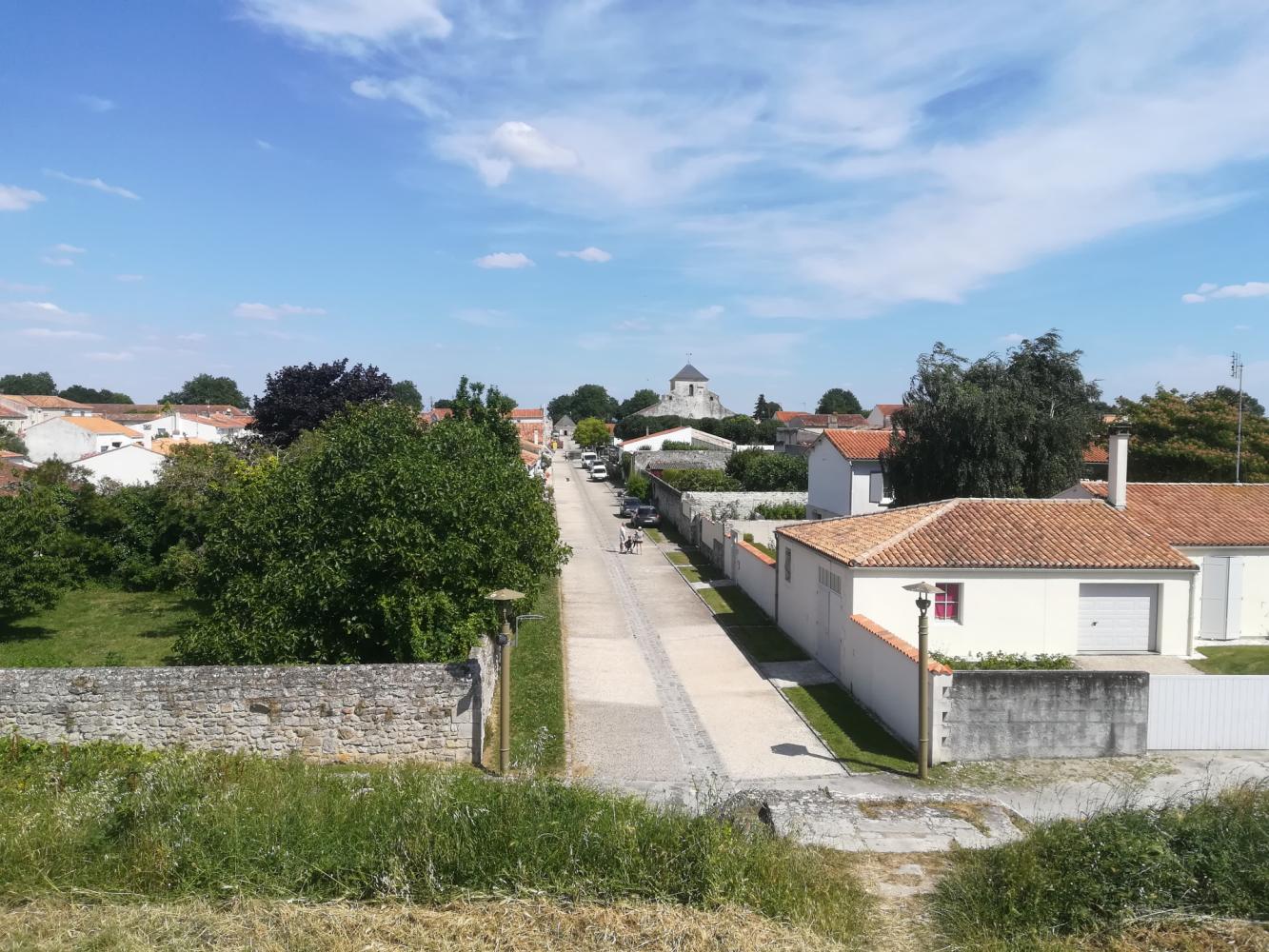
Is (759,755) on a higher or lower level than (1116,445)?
lower

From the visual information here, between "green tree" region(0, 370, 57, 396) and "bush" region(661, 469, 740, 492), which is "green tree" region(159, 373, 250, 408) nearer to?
"green tree" region(0, 370, 57, 396)

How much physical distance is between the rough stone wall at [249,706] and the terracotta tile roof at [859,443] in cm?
2856

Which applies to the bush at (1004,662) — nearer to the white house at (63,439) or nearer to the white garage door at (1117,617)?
the white garage door at (1117,617)

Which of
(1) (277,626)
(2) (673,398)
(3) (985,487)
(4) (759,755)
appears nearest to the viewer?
(4) (759,755)

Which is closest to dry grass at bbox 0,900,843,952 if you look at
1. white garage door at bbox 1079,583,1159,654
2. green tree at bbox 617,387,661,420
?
white garage door at bbox 1079,583,1159,654

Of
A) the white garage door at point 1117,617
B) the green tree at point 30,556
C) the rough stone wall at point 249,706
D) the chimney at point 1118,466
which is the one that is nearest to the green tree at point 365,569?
the rough stone wall at point 249,706

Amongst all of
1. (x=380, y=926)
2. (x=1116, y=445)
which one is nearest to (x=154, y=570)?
(x=380, y=926)

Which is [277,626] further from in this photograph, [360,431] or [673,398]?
[673,398]

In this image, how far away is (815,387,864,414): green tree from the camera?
156 m

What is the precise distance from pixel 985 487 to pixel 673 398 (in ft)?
301

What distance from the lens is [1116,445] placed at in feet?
69.2

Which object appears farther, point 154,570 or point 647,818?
point 154,570

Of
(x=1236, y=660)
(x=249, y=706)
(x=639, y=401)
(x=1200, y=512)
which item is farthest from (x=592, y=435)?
(x=249, y=706)

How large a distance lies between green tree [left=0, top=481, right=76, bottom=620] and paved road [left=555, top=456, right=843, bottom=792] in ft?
41.6
